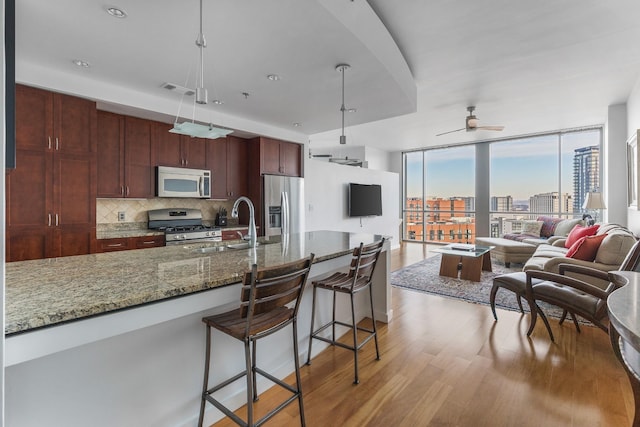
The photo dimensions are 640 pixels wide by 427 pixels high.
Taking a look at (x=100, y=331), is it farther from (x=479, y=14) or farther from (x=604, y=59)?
(x=604, y=59)

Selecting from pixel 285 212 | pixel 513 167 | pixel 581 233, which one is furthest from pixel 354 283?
pixel 513 167

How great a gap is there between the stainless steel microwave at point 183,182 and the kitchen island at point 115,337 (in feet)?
7.57

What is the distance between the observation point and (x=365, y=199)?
7016mm

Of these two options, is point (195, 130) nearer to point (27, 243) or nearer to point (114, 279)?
point (114, 279)

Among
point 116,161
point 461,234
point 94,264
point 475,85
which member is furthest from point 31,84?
point 461,234

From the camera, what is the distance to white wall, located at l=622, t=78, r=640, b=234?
3971 mm

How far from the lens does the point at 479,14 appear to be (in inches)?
97.5

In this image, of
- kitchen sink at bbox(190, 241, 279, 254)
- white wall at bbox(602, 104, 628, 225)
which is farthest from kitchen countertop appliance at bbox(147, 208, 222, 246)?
white wall at bbox(602, 104, 628, 225)

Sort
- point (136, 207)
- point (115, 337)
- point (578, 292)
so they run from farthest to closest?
point (136, 207) → point (578, 292) → point (115, 337)

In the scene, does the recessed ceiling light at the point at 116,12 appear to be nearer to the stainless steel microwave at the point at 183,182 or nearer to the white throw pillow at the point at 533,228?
the stainless steel microwave at the point at 183,182

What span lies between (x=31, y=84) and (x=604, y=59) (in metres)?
5.61

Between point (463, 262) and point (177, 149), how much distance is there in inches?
174

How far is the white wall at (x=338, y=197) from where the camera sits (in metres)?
5.84

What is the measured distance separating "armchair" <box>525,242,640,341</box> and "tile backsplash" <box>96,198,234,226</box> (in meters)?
4.21
